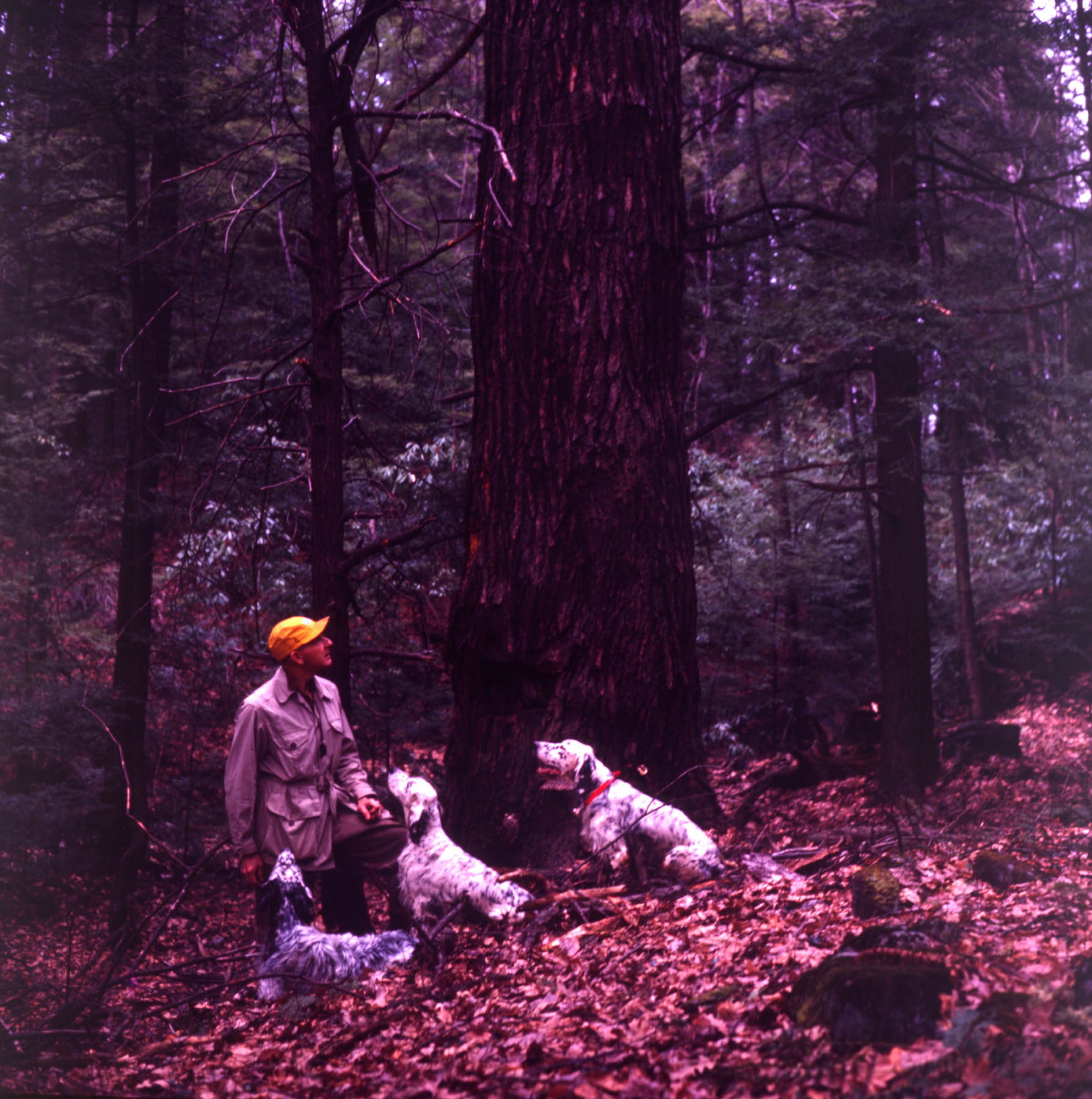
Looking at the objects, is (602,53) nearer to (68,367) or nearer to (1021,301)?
(1021,301)

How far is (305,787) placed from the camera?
4402 mm

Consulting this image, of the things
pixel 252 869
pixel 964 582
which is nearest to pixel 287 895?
pixel 252 869

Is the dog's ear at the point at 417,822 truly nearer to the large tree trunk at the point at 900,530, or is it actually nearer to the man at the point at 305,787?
the man at the point at 305,787

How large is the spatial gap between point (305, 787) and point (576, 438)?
216 centimetres

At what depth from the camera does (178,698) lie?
32.2 ft

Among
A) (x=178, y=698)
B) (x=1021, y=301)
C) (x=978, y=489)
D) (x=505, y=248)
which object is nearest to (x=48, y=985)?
(x=505, y=248)

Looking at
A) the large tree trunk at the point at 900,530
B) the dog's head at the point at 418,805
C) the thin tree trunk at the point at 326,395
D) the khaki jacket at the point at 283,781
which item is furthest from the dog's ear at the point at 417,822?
the large tree trunk at the point at 900,530

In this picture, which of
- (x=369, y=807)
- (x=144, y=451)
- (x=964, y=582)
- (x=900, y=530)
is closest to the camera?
(x=369, y=807)

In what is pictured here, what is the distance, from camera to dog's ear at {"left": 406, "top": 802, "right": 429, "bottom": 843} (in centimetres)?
418

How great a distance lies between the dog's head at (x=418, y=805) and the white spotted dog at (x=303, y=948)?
1.47 ft

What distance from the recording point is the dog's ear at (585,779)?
13.8ft

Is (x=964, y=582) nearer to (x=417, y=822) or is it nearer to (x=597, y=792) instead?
(x=597, y=792)

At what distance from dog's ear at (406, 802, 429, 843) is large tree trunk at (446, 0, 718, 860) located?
1.22 feet

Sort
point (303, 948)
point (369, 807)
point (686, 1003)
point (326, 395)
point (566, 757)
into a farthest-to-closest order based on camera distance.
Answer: point (326, 395), point (369, 807), point (566, 757), point (303, 948), point (686, 1003)
